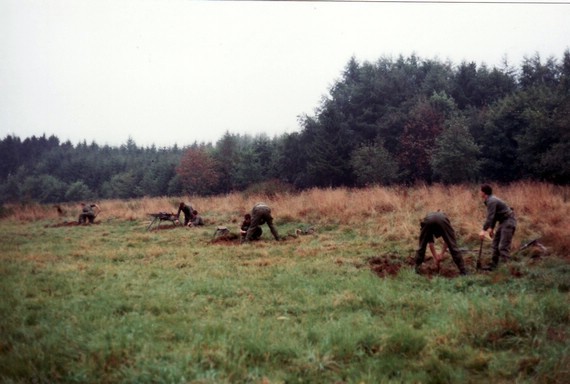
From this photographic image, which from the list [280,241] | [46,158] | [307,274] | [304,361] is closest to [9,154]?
[46,158]

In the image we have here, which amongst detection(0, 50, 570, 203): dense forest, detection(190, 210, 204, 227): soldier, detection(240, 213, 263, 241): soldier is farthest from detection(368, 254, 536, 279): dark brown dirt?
detection(0, 50, 570, 203): dense forest

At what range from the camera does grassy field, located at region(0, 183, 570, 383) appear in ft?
14.6

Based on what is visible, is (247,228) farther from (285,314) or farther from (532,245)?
(532,245)

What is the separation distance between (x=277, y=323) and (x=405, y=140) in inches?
1203

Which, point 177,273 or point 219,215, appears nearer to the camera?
point 177,273

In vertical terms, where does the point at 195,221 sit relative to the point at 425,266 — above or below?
above

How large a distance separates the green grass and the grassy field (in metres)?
0.02

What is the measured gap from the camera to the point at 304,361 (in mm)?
4578

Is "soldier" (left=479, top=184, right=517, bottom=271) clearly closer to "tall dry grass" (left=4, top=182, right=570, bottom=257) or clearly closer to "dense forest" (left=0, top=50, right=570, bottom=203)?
"tall dry grass" (left=4, top=182, right=570, bottom=257)

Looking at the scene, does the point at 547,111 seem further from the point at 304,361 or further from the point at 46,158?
the point at 46,158

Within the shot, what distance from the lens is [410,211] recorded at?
647 inches

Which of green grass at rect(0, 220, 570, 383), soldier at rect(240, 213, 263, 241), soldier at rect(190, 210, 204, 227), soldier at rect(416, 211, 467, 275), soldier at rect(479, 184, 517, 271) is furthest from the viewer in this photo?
soldier at rect(190, 210, 204, 227)

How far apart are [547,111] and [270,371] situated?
2762 centimetres

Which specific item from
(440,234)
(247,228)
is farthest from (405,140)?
(440,234)
